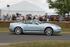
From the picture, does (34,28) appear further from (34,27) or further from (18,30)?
(18,30)

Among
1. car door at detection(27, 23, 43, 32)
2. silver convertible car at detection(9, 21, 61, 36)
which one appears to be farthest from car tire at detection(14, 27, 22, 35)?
car door at detection(27, 23, 43, 32)

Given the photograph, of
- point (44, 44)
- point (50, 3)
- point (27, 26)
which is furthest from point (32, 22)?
point (50, 3)

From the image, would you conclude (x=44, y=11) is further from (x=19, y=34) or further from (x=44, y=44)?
(x=44, y=44)

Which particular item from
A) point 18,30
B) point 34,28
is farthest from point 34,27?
point 18,30

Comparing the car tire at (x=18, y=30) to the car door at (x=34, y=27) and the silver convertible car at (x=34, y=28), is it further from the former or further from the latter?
the car door at (x=34, y=27)

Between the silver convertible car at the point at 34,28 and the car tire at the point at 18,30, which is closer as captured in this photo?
the silver convertible car at the point at 34,28

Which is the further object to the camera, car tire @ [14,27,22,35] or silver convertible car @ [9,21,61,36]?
car tire @ [14,27,22,35]

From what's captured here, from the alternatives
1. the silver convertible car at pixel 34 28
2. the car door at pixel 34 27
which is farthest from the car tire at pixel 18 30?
the car door at pixel 34 27

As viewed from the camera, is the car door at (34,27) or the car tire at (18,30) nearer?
the car door at (34,27)

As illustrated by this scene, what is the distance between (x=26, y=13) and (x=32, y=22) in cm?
1455

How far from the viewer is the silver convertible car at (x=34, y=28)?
22.3m

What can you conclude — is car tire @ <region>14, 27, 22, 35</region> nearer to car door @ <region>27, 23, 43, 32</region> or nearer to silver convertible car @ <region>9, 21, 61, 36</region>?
silver convertible car @ <region>9, 21, 61, 36</region>

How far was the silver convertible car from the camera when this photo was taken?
2230 centimetres

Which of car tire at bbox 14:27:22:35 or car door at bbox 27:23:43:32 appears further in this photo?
car tire at bbox 14:27:22:35
